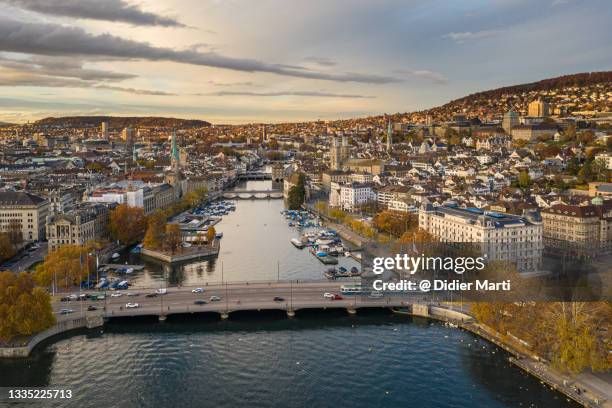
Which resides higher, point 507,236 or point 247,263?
point 507,236

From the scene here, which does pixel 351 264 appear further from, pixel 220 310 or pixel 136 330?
pixel 136 330

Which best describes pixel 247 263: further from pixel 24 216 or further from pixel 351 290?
pixel 24 216

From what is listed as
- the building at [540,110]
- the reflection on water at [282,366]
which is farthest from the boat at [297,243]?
the building at [540,110]

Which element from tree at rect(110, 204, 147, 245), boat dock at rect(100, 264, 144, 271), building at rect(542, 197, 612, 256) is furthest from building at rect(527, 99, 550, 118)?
boat dock at rect(100, 264, 144, 271)

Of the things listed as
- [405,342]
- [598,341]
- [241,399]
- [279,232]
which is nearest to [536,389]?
[598,341]

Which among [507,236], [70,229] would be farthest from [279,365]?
[70,229]

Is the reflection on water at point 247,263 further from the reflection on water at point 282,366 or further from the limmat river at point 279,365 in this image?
the reflection on water at point 282,366

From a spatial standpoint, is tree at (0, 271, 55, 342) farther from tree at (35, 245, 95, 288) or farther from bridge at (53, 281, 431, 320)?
tree at (35, 245, 95, 288)
